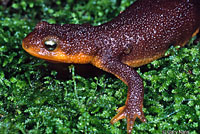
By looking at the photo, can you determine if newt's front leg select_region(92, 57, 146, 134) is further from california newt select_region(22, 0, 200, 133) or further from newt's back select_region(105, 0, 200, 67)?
newt's back select_region(105, 0, 200, 67)

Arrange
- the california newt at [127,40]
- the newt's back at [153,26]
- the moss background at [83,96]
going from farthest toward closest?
the newt's back at [153,26]
the california newt at [127,40]
the moss background at [83,96]

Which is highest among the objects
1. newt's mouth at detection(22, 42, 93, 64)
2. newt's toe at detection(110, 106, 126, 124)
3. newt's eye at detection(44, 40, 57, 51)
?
newt's eye at detection(44, 40, 57, 51)

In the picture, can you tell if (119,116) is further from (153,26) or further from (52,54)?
(153,26)

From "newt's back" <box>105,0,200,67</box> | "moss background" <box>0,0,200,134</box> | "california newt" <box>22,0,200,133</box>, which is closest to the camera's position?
"moss background" <box>0,0,200,134</box>

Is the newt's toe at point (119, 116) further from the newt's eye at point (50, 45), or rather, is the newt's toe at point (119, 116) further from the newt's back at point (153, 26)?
the newt's eye at point (50, 45)

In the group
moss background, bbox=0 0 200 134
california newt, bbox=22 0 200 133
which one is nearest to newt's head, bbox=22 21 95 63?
california newt, bbox=22 0 200 133

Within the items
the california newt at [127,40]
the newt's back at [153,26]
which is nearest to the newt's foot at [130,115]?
the california newt at [127,40]

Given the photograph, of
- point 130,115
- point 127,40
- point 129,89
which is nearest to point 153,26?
point 127,40
